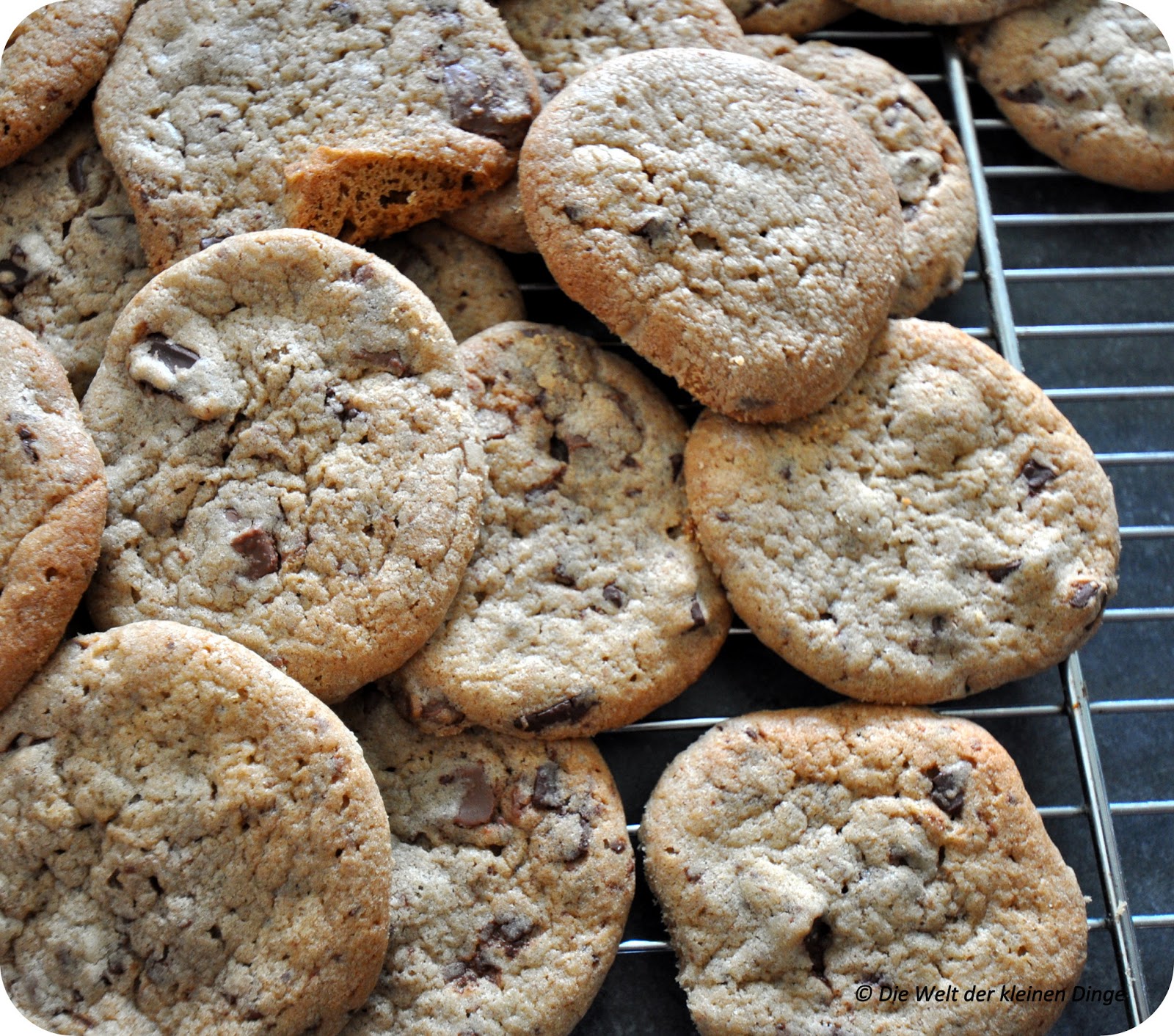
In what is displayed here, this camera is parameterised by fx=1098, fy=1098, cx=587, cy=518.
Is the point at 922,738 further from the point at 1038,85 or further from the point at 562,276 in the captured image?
the point at 1038,85

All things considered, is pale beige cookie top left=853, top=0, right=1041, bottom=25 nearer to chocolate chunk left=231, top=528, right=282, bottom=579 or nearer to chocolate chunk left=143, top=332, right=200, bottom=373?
chocolate chunk left=143, top=332, right=200, bottom=373

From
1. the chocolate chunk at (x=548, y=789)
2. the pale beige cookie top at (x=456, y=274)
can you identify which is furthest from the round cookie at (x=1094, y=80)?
the chocolate chunk at (x=548, y=789)

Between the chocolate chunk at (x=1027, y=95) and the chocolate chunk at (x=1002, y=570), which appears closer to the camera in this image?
the chocolate chunk at (x=1002, y=570)

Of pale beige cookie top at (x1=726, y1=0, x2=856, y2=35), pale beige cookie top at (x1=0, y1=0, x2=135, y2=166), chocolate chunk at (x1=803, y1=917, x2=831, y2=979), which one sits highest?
pale beige cookie top at (x1=0, y1=0, x2=135, y2=166)

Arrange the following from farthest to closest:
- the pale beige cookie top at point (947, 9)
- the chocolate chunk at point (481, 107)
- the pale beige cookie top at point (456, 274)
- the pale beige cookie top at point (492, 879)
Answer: the pale beige cookie top at point (947, 9)
the pale beige cookie top at point (456, 274)
the chocolate chunk at point (481, 107)
the pale beige cookie top at point (492, 879)

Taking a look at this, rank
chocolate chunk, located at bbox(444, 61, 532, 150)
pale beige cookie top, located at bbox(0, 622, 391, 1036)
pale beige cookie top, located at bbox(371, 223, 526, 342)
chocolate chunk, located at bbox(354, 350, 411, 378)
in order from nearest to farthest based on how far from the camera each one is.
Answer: pale beige cookie top, located at bbox(0, 622, 391, 1036)
chocolate chunk, located at bbox(354, 350, 411, 378)
chocolate chunk, located at bbox(444, 61, 532, 150)
pale beige cookie top, located at bbox(371, 223, 526, 342)

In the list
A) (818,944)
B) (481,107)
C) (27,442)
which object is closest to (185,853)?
(27,442)

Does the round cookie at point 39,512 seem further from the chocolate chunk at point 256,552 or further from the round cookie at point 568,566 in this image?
the round cookie at point 568,566

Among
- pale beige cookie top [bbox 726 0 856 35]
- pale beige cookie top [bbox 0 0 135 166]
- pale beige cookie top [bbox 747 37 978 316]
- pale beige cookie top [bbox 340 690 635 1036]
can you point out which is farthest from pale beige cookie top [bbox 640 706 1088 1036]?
pale beige cookie top [bbox 0 0 135 166]
